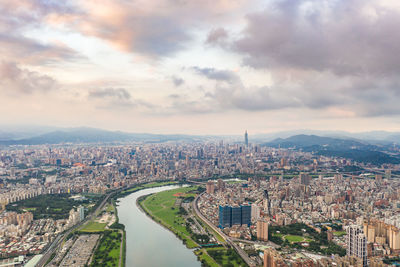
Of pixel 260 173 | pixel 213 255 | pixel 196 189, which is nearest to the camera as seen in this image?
pixel 213 255

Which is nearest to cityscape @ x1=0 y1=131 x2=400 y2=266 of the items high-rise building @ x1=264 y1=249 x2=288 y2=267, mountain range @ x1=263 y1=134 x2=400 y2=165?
high-rise building @ x1=264 y1=249 x2=288 y2=267

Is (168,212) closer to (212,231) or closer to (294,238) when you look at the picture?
(212,231)

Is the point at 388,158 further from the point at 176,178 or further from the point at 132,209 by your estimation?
the point at 132,209

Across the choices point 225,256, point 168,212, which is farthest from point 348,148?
point 225,256

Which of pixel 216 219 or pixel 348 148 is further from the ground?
pixel 348 148

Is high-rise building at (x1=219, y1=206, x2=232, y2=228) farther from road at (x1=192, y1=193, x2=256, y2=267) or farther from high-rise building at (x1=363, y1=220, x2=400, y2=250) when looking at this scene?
high-rise building at (x1=363, y1=220, x2=400, y2=250)

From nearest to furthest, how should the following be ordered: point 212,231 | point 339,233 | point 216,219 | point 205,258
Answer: point 205,258 < point 339,233 < point 212,231 < point 216,219

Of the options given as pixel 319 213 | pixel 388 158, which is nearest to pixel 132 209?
pixel 319 213

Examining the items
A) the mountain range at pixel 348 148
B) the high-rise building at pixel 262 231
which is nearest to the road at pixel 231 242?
the high-rise building at pixel 262 231
